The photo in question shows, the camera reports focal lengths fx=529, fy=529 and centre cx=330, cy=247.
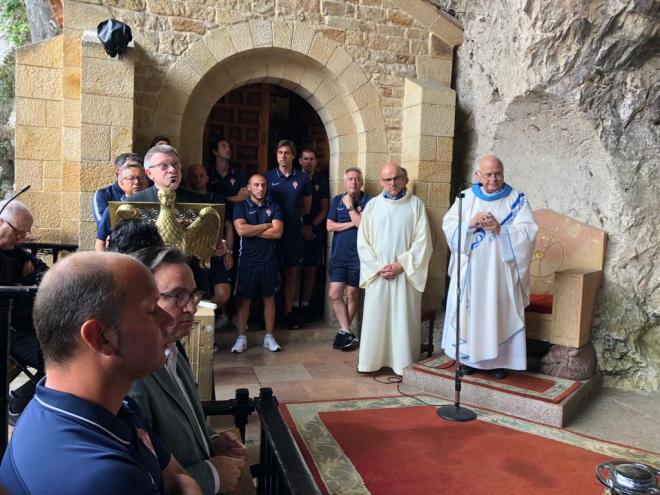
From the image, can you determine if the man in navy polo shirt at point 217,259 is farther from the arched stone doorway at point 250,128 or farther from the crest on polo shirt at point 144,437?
the crest on polo shirt at point 144,437

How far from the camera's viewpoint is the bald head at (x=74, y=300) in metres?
0.93

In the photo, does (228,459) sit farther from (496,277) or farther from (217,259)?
(217,259)

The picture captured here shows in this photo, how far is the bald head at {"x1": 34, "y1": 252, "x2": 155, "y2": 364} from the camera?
925mm

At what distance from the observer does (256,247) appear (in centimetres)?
509

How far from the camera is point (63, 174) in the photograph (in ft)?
15.7

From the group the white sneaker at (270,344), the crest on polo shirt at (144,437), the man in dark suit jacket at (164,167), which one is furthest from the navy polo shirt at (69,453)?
the white sneaker at (270,344)

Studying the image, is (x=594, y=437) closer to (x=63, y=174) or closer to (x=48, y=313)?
(x=48, y=313)

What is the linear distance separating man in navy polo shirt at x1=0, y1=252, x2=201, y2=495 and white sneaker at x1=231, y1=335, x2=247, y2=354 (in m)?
4.13

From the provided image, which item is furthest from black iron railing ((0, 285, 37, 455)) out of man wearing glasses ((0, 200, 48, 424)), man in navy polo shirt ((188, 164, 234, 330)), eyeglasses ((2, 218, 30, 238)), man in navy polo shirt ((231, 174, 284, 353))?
man in navy polo shirt ((231, 174, 284, 353))

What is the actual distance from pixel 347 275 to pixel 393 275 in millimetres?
843

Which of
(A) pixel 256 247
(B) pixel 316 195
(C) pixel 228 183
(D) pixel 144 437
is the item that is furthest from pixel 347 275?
(D) pixel 144 437

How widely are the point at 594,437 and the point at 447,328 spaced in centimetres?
137

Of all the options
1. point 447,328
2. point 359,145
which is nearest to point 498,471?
point 447,328

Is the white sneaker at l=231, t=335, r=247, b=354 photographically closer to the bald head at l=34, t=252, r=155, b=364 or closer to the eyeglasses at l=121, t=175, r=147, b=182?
the eyeglasses at l=121, t=175, r=147, b=182
